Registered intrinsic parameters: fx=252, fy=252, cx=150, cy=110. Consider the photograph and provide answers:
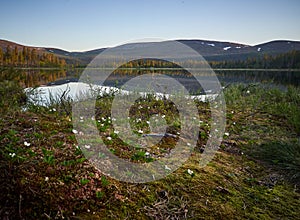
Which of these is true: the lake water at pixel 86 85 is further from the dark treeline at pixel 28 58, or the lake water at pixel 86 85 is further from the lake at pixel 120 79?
the dark treeline at pixel 28 58

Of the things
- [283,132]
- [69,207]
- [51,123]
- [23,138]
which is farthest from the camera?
[283,132]

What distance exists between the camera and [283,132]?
498 cm

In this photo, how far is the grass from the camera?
1979mm

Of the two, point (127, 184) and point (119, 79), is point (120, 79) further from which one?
point (127, 184)

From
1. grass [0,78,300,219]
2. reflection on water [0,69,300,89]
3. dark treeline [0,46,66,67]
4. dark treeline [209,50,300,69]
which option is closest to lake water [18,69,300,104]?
reflection on water [0,69,300,89]

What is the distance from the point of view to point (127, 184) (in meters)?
2.37

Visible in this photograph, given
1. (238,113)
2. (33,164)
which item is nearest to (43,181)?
(33,164)

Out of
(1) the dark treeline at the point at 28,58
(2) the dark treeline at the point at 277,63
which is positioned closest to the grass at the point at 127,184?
(1) the dark treeline at the point at 28,58

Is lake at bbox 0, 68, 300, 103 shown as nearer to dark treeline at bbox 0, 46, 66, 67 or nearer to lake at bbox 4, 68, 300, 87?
lake at bbox 4, 68, 300, 87

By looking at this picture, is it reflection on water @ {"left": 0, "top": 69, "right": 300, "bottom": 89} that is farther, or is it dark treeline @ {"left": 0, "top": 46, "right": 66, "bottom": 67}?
dark treeline @ {"left": 0, "top": 46, "right": 66, "bottom": 67}

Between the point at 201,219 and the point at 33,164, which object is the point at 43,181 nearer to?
the point at 33,164

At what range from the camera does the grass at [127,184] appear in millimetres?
1979

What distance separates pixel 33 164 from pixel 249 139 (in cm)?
365

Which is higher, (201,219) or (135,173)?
(135,173)
